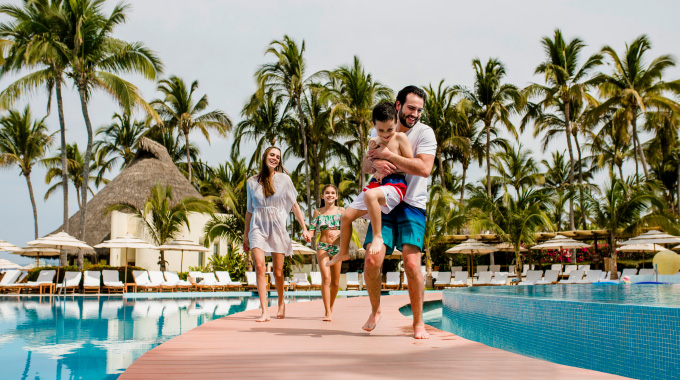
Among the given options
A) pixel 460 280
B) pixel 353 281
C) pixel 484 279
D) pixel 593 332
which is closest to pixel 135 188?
pixel 353 281

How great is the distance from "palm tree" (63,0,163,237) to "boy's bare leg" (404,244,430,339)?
66.3 ft

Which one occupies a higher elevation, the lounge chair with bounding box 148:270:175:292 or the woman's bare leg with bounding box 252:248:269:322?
the woman's bare leg with bounding box 252:248:269:322

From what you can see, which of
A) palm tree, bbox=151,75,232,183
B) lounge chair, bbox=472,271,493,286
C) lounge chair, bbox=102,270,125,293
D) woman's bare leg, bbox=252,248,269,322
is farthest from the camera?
palm tree, bbox=151,75,232,183

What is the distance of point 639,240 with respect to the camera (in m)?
20.4

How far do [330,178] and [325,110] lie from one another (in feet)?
24.2

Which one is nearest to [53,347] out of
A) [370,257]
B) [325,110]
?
[370,257]

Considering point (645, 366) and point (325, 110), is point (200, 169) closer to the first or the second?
point (325, 110)

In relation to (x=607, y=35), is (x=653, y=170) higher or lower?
lower

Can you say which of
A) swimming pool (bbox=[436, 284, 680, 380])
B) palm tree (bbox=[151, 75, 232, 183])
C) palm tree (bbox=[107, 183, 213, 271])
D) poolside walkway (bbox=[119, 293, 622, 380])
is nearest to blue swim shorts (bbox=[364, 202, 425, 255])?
poolside walkway (bbox=[119, 293, 622, 380])

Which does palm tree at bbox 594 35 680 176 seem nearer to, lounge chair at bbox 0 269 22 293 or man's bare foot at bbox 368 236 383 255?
lounge chair at bbox 0 269 22 293

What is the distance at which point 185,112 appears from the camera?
121 feet

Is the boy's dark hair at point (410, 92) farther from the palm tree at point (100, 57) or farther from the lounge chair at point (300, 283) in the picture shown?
the palm tree at point (100, 57)

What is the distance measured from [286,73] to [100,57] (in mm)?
8768

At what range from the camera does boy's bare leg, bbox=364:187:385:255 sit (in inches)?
148
